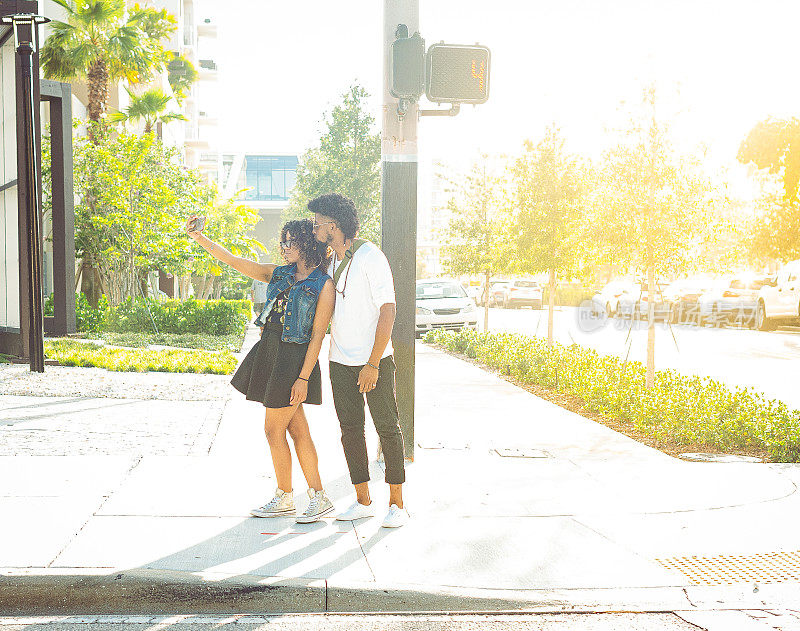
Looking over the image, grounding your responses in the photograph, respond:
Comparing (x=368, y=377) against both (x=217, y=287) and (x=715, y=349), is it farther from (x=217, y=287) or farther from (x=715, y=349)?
(x=217, y=287)

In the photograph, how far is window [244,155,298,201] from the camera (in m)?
91.2

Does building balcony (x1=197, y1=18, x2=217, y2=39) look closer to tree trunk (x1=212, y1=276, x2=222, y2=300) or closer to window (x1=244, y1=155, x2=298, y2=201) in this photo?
window (x1=244, y1=155, x2=298, y2=201)

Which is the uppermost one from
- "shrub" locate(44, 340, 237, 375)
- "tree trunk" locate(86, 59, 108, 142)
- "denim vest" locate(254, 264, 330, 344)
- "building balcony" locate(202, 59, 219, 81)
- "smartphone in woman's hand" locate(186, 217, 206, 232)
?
"building balcony" locate(202, 59, 219, 81)

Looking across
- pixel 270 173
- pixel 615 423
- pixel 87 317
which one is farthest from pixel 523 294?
pixel 270 173

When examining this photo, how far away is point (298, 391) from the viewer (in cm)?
502

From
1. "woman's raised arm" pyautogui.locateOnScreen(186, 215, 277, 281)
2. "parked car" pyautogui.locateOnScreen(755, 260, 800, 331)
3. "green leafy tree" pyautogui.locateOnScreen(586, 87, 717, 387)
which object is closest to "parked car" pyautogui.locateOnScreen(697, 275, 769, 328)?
"parked car" pyautogui.locateOnScreen(755, 260, 800, 331)

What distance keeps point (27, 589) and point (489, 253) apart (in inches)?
650

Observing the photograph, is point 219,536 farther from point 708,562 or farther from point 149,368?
point 149,368

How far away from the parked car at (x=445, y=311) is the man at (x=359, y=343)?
58.5 ft

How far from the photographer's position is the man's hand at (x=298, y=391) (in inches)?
198

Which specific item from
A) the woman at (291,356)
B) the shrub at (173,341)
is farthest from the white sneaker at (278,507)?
the shrub at (173,341)

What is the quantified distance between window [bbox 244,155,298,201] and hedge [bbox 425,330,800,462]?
7954cm

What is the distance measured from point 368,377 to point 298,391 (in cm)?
41

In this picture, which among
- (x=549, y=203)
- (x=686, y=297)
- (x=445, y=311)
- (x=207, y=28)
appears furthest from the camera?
(x=207, y=28)
